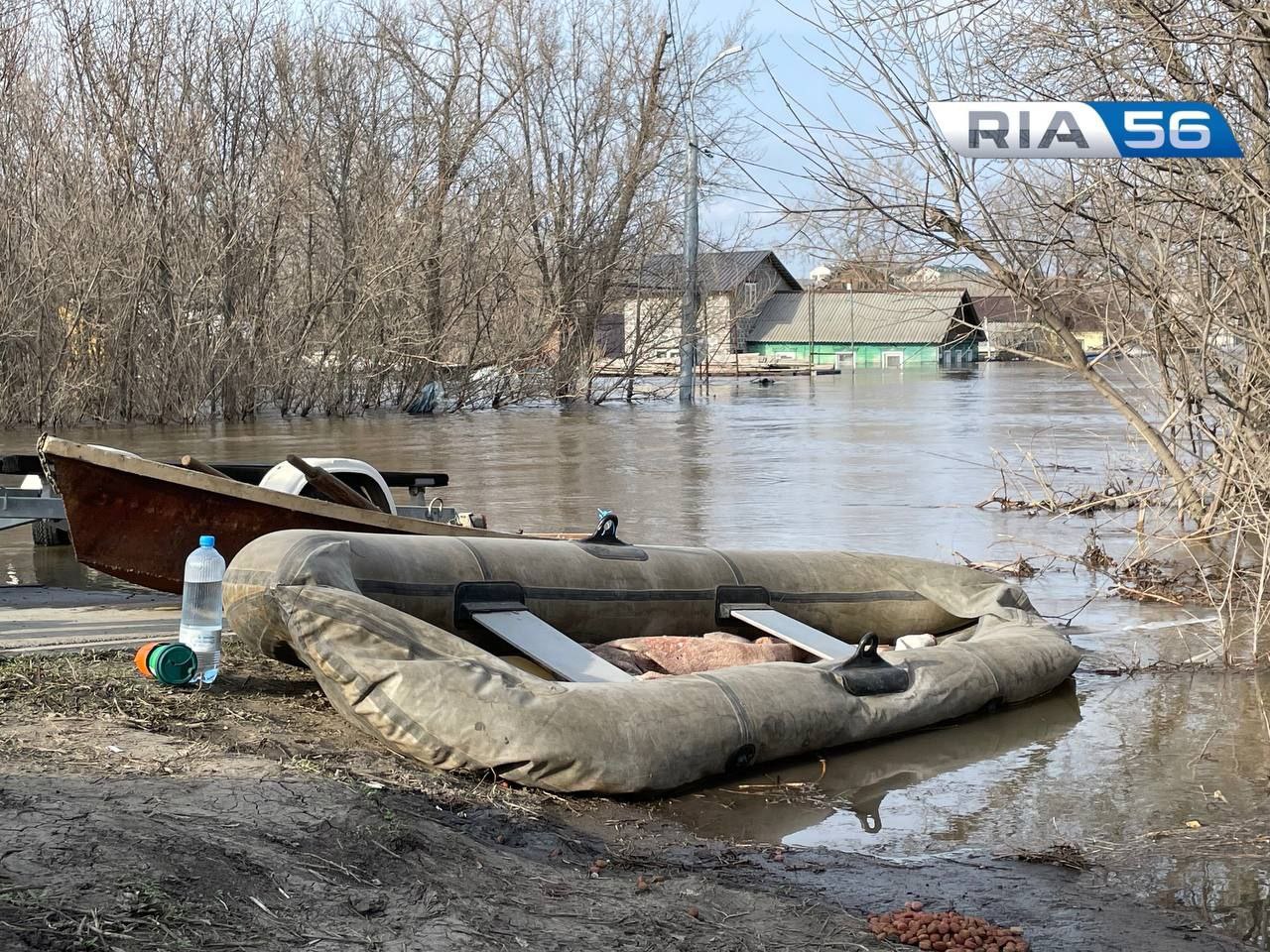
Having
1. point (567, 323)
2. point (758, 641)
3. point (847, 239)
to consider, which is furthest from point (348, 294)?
point (758, 641)

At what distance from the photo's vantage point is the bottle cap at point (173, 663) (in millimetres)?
5426

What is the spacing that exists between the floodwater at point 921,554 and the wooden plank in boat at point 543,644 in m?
0.75

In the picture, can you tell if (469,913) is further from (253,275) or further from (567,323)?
(567,323)

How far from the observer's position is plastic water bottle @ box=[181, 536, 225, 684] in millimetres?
5703

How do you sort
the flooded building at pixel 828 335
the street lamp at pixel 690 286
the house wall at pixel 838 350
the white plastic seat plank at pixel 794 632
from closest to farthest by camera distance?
the white plastic seat plank at pixel 794 632 → the street lamp at pixel 690 286 → the flooded building at pixel 828 335 → the house wall at pixel 838 350

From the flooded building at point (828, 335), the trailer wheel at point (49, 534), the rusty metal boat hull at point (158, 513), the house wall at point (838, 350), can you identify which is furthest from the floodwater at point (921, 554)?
the house wall at point (838, 350)

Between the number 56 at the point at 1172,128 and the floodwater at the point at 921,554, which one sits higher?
the number 56 at the point at 1172,128

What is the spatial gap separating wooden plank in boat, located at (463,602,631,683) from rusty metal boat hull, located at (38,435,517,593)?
1.51 m

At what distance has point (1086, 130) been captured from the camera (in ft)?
26.9

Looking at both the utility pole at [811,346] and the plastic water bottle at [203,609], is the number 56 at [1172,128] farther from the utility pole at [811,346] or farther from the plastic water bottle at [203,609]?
the utility pole at [811,346]

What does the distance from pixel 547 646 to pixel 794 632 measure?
58.5 inches

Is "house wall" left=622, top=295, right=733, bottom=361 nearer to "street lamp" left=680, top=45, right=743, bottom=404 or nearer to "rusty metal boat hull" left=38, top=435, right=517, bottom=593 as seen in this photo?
"street lamp" left=680, top=45, right=743, bottom=404

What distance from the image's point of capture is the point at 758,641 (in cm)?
690

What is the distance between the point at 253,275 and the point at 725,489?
13135mm
